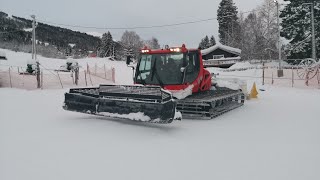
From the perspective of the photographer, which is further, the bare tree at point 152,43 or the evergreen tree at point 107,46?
the bare tree at point 152,43

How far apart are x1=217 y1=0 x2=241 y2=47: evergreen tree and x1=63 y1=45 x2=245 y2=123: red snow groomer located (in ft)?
187

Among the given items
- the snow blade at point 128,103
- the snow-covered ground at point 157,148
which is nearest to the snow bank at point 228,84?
the snow-covered ground at point 157,148

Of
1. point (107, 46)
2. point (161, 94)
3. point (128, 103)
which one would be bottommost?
point (128, 103)

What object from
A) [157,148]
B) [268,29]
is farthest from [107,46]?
[157,148]

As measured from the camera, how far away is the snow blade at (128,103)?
7531mm

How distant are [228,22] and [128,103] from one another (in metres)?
67.7

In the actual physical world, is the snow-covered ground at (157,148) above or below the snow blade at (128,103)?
below

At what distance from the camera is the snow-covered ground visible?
4969mm

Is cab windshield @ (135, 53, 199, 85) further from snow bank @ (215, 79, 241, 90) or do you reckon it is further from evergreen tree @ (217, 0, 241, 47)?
evergreen tree @ (217, 0, 241, 47)

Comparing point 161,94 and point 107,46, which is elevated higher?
point 107,46

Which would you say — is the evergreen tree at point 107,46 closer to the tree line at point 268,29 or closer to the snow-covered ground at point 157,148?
the tree line at point 268,29

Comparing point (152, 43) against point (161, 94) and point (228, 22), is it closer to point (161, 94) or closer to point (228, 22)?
point (228, 22)

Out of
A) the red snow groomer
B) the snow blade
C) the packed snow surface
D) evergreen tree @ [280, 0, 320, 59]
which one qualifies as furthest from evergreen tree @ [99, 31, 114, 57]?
the snow blade

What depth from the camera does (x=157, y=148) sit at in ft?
20.8
